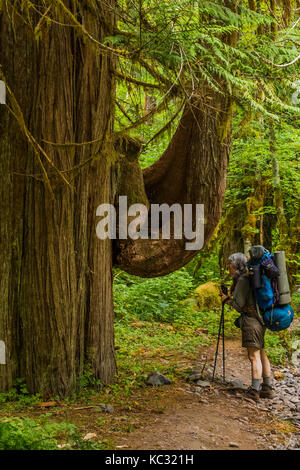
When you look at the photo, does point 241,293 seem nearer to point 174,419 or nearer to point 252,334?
point 252,334

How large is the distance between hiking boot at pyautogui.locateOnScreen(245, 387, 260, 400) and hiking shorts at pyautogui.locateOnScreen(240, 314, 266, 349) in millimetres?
604

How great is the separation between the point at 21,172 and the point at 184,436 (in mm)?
3533

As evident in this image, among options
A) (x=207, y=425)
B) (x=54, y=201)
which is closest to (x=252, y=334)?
(x=207, y=425)

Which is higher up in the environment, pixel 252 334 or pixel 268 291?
pixel 268 291

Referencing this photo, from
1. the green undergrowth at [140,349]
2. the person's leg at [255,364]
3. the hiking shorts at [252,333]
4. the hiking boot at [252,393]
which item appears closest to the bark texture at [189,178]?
the hiking shorts at [252,333]

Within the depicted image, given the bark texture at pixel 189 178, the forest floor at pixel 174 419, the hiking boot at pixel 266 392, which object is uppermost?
the bark texture at pixel 189 178

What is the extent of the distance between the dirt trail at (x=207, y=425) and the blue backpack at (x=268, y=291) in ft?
3.81

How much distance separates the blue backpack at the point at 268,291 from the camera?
6145 millimetres

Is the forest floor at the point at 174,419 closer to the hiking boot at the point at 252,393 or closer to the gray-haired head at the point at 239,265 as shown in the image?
the hiking boot at the point at 252,393

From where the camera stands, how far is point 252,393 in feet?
20.6

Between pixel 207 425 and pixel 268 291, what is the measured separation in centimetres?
206

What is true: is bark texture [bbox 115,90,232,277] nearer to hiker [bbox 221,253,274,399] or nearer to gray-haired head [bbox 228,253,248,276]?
gray-haired head [bbox 228,253,248,276]

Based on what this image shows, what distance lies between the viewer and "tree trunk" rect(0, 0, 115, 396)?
5.36 meters

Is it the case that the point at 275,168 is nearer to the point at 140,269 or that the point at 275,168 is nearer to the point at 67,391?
the point at 140,269
